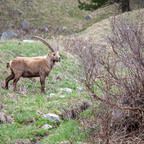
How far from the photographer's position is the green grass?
5.85 metres

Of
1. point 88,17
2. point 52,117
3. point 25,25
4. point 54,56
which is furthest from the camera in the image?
point 88,17

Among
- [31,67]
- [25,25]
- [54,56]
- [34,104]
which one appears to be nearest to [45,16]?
[25,25]

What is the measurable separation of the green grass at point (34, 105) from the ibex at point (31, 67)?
446mm

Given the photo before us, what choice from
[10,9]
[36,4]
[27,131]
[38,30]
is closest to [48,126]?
[27,131]

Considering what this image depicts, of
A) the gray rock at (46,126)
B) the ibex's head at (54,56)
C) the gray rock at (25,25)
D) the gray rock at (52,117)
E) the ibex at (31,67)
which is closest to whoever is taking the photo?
the gray rock at (46,126)

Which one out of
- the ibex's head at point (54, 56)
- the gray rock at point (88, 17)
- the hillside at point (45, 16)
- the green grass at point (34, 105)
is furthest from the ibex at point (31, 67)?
the gray rock at point (88, 17)

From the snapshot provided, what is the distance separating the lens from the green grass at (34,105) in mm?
5848

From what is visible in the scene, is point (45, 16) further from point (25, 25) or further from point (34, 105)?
point (34, 105)

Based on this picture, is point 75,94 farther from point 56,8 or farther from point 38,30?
point 56,8

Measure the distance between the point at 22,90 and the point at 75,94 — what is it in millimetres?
1802

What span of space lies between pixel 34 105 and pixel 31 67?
1781 millimetres

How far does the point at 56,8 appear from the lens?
31844mm

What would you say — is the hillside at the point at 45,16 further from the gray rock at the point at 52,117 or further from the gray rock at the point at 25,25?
the gray rock at the point at 52,117

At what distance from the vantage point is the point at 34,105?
7402 mm
